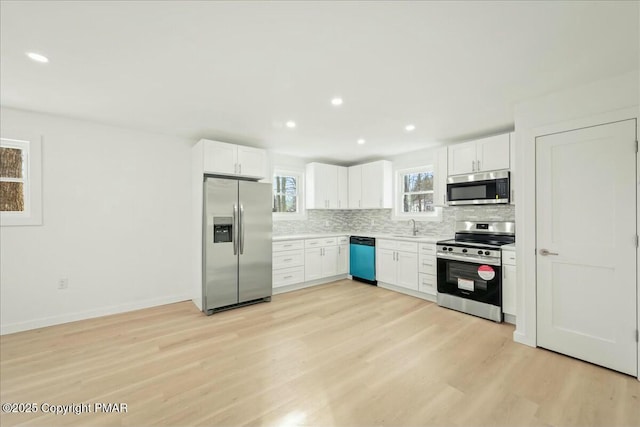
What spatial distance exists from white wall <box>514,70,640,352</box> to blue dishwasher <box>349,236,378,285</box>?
2352 mm

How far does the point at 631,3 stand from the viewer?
1466 mm

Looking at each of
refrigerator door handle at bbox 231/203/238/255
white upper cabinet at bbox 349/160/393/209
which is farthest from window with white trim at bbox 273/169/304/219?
refrigerator door handle at bbox 231/203/238/255

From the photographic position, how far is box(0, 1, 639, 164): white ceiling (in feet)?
Answer: 5.12

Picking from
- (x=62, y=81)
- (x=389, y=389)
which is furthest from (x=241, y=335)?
(x=62, y=81)

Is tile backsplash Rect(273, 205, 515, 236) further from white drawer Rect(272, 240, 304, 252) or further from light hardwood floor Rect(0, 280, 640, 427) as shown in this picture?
light hardwood floor Rect(0, 280, 640, 427)

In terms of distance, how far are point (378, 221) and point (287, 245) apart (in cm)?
205

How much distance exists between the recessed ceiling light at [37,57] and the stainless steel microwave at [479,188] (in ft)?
14.6

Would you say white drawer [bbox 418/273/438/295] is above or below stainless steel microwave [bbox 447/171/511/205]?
below

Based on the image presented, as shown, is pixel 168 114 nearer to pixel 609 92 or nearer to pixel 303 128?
pixel 303 128

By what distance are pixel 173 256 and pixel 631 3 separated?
4950 millimetres

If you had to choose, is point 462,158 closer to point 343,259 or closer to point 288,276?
point 343,259

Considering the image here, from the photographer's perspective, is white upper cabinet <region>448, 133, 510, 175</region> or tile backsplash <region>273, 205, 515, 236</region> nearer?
white upper cabinet <region>448, 133, 510, 175</region>

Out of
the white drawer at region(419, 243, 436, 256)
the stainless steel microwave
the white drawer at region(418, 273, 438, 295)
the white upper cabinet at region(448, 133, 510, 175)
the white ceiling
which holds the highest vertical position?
the white ceiling

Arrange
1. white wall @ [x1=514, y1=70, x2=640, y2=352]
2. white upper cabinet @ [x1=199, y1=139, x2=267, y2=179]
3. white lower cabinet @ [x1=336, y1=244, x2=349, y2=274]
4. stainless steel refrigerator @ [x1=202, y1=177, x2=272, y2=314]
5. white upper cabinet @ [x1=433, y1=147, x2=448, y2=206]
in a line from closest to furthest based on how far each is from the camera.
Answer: white wall @ [x1=514, y1=70, x2=640, y2=352], stainless steel refrigerator @ [x1=202, y1=177, x2=272, y2=314], white upper cabinet @ [x1=199, y1=139, x2=267, y2=179], white upper cabinet @ [x1=433, y1=147, x2=448, y2=206], white lower cabinet @ [x1=336, y1=244, x2=349, y2=274]
